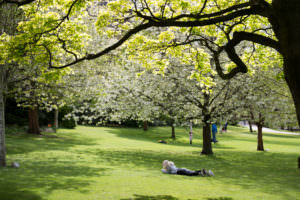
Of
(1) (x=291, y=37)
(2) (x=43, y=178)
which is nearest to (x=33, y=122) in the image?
(2) (x=43, y=178)

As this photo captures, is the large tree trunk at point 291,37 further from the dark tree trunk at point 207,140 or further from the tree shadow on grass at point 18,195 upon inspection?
the dark tree trunk at point 207,140

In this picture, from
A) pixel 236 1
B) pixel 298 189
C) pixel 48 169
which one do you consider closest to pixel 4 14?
pixel 48 169

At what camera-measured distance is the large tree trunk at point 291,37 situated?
Answer: 523 cm

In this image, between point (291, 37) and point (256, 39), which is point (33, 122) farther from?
point (291, 37)

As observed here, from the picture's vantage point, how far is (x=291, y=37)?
5.31m

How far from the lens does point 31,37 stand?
1049 cm

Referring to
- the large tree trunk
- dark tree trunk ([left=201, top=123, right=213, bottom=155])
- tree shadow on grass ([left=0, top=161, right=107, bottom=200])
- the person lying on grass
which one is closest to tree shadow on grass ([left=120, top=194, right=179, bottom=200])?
tree shadow on grass ([left=0, top=161, right=107, bottom=200])

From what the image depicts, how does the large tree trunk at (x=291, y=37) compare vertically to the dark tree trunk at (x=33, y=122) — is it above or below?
above

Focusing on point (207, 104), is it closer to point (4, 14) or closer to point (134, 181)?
point (134, 181)

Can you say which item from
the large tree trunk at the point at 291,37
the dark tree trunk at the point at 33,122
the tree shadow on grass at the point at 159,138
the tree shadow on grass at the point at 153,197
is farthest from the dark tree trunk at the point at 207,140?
the dark tree trunk at the point at 33,122

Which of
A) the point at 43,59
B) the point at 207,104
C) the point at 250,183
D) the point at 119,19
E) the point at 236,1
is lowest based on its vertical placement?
the point at 250,183

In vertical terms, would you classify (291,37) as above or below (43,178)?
above

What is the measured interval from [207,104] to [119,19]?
Result: 478 inches

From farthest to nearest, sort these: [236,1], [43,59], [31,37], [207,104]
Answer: [207,104] < [236,1] < [43,59] < [31,37]
